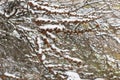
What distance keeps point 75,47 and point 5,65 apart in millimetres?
665

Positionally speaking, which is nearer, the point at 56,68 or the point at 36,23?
the point at 36,23

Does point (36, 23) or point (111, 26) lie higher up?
point (36, 23)

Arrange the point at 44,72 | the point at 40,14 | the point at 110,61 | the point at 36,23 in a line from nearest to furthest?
the point at 36,23 → the point at 40,14 → the point at 44,72 → the point at 110,61

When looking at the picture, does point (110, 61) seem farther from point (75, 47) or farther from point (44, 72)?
point (44, 72)

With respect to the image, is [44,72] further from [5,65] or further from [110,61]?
[110,61]

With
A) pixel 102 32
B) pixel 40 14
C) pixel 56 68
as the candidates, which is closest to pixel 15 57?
pixel 56 68

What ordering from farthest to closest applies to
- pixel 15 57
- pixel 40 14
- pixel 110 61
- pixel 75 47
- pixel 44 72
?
pixel 110 61 → pixel 75 47 → pixel 15 57 → pixel 44 72 → pixel 40 14

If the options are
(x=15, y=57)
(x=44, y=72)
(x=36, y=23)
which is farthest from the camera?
(x=15, y=57)

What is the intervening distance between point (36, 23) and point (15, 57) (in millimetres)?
820

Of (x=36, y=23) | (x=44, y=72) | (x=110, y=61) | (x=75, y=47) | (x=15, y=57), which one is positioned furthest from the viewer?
(x=110, y=61)

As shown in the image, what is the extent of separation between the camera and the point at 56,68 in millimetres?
2893

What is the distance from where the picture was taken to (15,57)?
2998mm

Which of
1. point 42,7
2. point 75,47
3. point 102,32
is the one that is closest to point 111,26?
point 102,32

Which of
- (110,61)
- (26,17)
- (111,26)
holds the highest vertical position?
(26,17)
